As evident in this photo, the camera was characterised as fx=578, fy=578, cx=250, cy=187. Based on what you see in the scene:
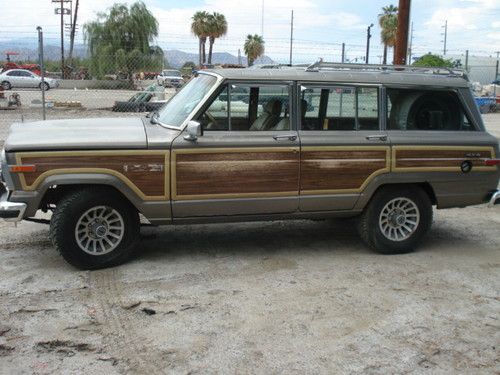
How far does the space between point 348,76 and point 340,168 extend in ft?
3.12

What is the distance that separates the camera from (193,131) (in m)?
5.14

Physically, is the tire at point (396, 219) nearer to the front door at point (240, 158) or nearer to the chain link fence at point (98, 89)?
the front door at point (240, 158)

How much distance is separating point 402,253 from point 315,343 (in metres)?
2.39

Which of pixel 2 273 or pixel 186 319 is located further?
pixel 2 273

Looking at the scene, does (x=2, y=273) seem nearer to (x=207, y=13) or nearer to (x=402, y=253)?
(x=402, y=253)

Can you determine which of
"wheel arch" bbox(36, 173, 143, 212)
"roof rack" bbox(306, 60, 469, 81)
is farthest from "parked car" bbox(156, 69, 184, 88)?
"wheel arch" bbox(36, 173, 143, 212)

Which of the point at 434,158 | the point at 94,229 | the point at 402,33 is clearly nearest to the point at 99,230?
the point at 94,229

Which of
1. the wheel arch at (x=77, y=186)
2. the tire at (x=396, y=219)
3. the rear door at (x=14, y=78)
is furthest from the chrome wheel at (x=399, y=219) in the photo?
the rear door at (x=14, y=78)

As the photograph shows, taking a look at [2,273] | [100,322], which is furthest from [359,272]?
[2,273]

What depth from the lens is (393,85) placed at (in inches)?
233

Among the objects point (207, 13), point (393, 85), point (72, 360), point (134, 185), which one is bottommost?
point (72, 360)

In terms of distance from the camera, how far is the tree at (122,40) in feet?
111

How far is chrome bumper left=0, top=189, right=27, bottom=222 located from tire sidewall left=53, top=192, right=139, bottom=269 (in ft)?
1.03

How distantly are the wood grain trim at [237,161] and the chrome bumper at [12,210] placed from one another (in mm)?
1309
